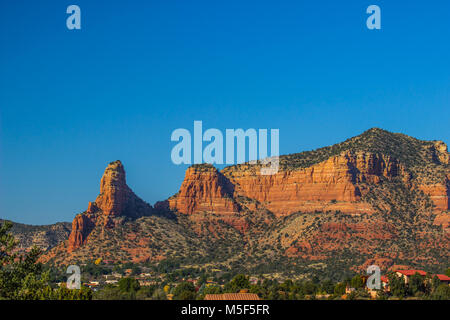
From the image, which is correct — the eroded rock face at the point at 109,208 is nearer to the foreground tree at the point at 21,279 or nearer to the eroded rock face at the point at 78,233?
the eroded rock face at the point at 78,233

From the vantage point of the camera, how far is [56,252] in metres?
134

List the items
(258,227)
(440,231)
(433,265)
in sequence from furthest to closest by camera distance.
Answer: (258,227), (440,231), (433,265)

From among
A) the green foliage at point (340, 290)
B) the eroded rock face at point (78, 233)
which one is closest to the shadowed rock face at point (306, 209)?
the eroded rock face at point (78, 233)

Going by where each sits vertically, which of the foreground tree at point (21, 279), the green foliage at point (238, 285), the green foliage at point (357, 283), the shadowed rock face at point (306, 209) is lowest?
the green foliage at point (238, 285)

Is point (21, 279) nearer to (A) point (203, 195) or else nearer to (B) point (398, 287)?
(B) point (398, 287)

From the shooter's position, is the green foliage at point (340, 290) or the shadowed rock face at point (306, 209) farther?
the shadowed rock face at point (306, 209)

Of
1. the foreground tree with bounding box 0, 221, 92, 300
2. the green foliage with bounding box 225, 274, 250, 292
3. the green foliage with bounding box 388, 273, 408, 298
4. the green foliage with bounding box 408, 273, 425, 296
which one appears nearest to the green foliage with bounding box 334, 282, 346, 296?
the green foliage with bounding box 388, 273, 408, 298

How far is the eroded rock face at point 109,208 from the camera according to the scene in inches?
5266

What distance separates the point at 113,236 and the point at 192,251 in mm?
17185

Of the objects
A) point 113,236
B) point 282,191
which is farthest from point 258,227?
point 113,236

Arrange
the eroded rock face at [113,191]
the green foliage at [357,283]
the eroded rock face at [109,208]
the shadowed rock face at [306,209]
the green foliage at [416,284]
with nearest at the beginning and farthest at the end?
the green foliage at [416,284] < the green foliage at [357,283] < the shadowed rock face at [306,209] < the eroded rock face at [109,208] < the eroded rock face at [113,191]

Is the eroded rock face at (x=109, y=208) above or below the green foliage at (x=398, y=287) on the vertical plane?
above
